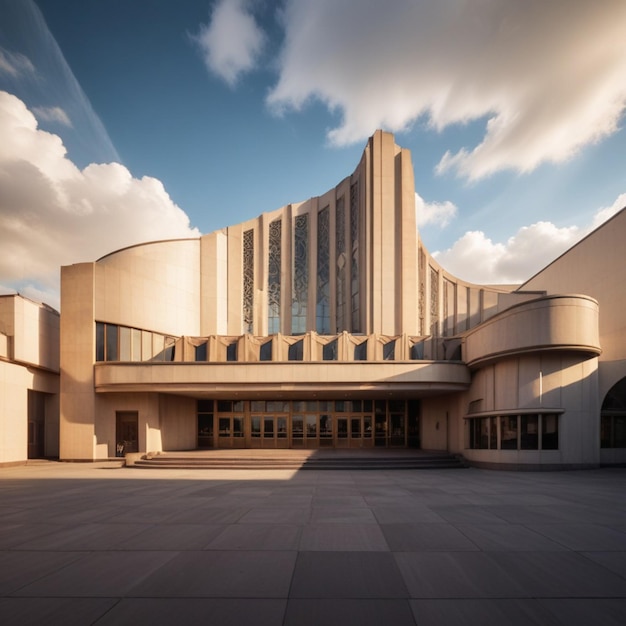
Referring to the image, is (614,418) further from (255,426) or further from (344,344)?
(255,426)

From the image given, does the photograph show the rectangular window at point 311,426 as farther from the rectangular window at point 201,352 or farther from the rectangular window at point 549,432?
the rectangular window at point 549,432

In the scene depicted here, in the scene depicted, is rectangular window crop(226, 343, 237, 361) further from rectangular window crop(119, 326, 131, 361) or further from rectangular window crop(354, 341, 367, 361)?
rectangular window crop(354, 341, 367, 361)

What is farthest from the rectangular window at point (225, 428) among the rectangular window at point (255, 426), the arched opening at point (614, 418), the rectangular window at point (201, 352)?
the arched opening at point (614, 418)

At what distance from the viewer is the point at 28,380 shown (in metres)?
24.7

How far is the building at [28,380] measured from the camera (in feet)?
75.3

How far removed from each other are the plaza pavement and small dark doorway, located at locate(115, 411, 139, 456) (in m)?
11.5

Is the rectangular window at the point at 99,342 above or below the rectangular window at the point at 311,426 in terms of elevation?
above

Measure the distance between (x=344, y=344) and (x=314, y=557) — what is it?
62.1 feet

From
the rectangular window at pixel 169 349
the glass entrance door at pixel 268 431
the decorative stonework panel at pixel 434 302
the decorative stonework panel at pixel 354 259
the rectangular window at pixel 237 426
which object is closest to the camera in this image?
the rectangular window at pixel 169 349

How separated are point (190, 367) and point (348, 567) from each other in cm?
1897

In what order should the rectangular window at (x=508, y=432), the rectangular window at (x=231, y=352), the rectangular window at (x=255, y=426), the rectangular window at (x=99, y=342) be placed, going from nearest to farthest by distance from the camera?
the rectangular window at (x=508, y=432) < the rectangular window at (x=99, y=342) < the rectangular window at (x=231, y=352) < the rectangular window at (x=255, y=426)

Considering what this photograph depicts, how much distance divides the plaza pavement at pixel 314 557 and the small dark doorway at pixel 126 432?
37.6 ft

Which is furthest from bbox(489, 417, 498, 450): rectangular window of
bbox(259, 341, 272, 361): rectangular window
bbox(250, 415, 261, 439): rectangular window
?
bbox(250, 415, 261, 439): rectangular window

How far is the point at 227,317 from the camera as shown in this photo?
3164 cm
